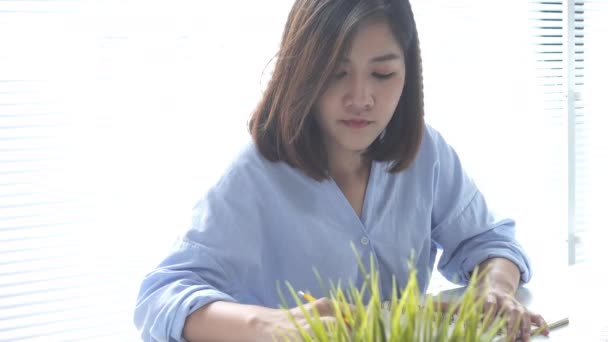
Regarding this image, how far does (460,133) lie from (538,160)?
1.60 feet

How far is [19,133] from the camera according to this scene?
1962mm

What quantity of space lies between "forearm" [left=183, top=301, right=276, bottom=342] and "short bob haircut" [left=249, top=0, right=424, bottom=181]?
397 millimetres

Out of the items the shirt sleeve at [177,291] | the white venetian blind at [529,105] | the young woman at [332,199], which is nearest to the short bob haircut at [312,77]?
the young woman at [332,199]

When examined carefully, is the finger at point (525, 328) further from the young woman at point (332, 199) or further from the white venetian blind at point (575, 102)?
the white venetian blind at point (575, 102)

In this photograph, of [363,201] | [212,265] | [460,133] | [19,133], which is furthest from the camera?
[460,133]

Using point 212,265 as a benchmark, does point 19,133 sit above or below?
above

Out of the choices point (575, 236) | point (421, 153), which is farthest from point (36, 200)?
point (575, 236)

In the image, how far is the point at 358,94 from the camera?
52.3 inches

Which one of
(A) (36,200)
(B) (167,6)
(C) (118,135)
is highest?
(B) (167,6)

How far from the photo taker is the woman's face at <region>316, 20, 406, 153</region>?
1328 mm

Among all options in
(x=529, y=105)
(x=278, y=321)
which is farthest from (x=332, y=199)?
(x=529, y=105)

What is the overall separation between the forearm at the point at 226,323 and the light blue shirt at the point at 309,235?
0.06 ft

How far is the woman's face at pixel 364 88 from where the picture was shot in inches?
52.3

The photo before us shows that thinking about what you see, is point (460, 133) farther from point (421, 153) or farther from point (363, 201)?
point (363, 201)
